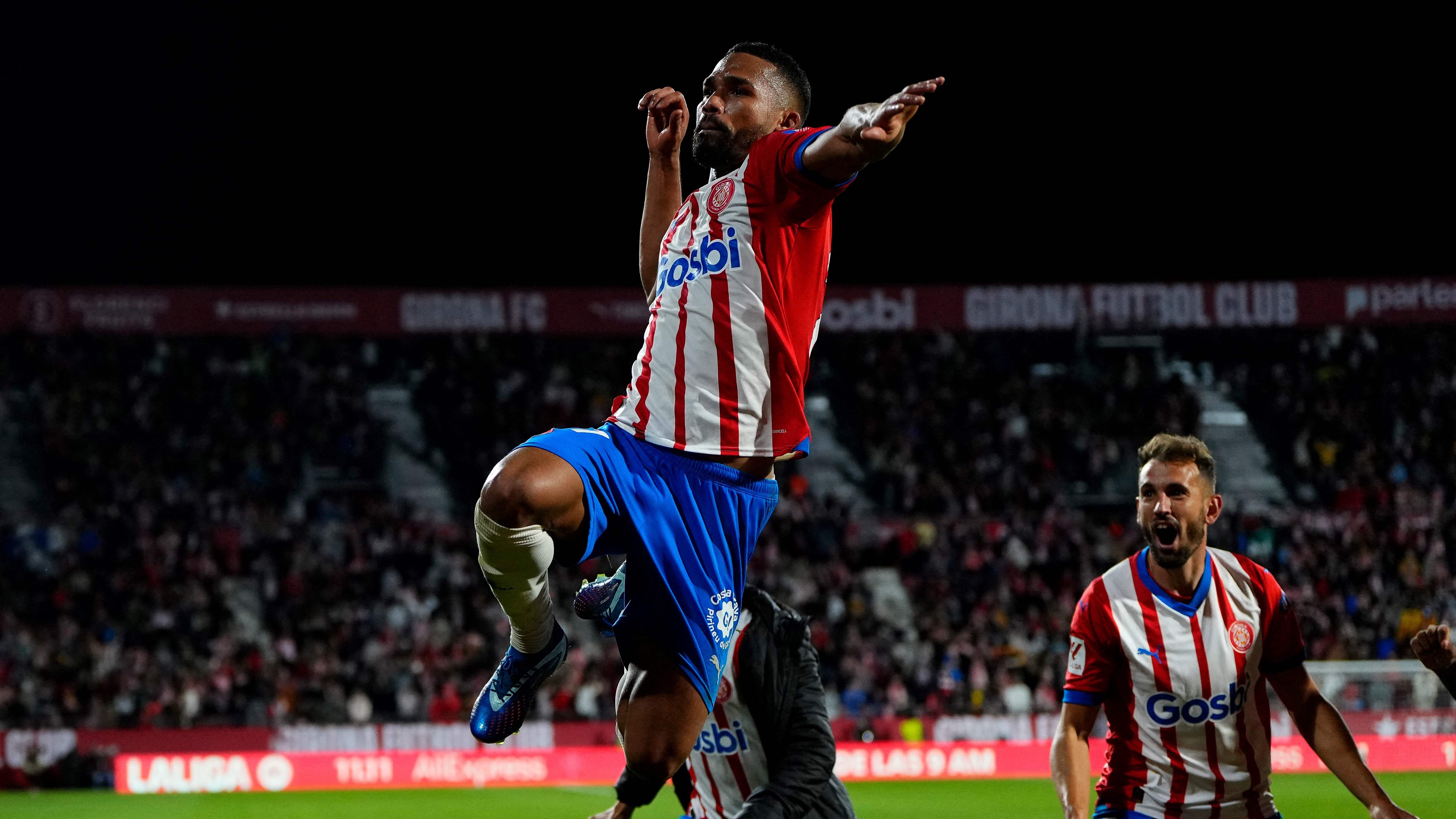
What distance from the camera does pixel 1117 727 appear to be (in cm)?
609

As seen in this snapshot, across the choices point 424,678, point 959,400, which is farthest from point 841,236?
point 424,678

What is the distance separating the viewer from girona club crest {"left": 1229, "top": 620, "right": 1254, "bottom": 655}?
5.91m

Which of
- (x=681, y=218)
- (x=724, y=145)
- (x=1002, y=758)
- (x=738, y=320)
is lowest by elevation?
(x=1002, y=758)

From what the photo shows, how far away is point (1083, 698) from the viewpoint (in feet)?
19.5

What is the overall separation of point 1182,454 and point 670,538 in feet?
7.41

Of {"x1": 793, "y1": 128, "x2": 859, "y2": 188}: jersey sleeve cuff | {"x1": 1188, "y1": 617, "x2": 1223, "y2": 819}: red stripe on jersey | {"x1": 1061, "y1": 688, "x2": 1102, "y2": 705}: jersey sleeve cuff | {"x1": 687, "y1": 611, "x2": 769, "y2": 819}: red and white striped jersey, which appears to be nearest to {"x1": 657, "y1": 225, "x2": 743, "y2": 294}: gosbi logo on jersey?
{"x1": 793, "y1": 128, "x2": 859, "y2": 188}: jersey sleeve cuff

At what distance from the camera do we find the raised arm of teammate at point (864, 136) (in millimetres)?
4207

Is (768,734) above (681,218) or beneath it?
beneath

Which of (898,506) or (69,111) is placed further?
(69,111)

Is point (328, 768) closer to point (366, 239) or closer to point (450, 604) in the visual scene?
point (450, 604)

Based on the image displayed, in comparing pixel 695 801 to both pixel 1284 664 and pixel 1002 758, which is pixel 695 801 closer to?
pixel 1284 664

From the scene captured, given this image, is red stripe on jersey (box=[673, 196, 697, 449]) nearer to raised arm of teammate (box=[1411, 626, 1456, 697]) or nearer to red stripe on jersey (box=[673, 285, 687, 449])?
red stripe on jersey (box=[673, 285, 687, 449])

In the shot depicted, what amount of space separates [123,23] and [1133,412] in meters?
21.9

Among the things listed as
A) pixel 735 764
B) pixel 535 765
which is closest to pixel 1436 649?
pixel 735 764
